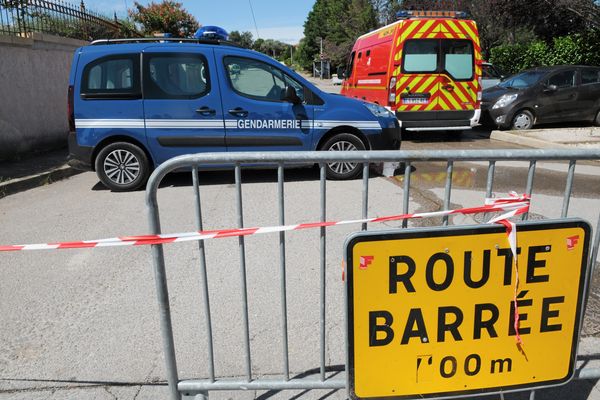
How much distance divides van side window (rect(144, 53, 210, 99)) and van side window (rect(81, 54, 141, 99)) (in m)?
0.18

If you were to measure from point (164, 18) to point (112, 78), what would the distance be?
1920 centimetres

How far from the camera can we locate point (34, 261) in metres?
4.38

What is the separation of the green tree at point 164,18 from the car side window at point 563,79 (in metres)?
16.1

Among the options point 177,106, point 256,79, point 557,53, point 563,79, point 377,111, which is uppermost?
point 557,53

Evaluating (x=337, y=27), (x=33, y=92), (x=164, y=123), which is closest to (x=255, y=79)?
(x=164, y=123)

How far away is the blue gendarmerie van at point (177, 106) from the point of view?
6.74 m

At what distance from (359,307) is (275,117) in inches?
206

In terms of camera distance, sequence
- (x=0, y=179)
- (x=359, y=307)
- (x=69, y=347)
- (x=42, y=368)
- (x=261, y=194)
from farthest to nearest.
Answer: (x=0, y=179)
(x=261, y=194)
(x=69, y=347)
(x=42, y=368)
(x=359, y=307)

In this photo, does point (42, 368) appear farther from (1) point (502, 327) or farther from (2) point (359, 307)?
(1) point (502, 327)

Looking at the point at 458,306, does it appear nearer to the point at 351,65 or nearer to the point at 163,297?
the point at 163,297

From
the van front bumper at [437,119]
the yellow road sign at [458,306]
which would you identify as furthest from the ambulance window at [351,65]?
the yellow road sign at [458,306]

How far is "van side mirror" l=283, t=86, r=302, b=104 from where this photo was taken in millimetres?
6930

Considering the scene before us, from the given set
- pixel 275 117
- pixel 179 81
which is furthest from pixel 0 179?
pixel 275 117

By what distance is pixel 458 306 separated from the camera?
2094mm
